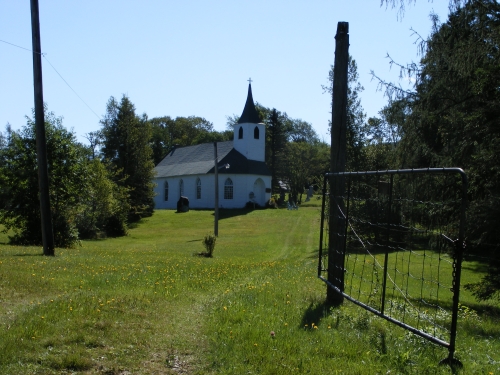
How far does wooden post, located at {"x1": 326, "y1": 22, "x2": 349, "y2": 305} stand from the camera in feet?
26.0

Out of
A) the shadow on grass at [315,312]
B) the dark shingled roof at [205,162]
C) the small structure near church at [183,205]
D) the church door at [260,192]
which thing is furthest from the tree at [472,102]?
the church door at [260,192]

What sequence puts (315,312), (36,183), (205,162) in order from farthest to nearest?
(205,162)
(36,183)
(315,312)

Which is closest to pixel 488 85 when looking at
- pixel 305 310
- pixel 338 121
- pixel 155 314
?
pixel 338 121

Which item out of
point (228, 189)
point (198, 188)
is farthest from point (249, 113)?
point (198, 188)

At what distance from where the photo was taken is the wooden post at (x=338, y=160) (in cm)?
793

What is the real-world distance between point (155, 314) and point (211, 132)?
9458 cm

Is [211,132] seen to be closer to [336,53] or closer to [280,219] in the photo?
[280,219]

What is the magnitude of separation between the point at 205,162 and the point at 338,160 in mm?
54375

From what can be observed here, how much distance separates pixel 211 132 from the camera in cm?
10019

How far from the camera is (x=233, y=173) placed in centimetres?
5756

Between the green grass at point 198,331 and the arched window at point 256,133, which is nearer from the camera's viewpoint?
the green grass at point 198,331

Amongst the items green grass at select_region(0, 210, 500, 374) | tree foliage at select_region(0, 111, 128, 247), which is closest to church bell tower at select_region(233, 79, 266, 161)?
tree foliage at select_region(0, 111, 128, 247)

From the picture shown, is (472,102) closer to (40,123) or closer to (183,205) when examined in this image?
(40,123)

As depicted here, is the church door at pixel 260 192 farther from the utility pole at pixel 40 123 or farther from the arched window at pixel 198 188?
the utility pole at pixel 40 123
